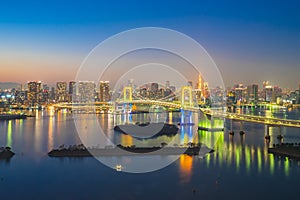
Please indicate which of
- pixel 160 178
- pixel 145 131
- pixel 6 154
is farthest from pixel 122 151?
pixel 145 131

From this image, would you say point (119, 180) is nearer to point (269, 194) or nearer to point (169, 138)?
point (269, 194)

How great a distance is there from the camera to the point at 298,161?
4.39m

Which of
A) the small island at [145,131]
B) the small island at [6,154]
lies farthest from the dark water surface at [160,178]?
the small island at [145,131]

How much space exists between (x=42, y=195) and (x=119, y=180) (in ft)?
2.78

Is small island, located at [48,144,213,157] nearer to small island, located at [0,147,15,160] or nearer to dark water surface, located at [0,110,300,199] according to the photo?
dark water surface, located at [0,110,300,199]

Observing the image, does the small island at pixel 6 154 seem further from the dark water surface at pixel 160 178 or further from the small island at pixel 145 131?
the small island at pixel 145 131

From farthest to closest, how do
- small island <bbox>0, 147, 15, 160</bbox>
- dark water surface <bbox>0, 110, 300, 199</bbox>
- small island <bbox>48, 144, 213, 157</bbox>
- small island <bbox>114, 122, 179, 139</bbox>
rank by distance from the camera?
small island <bbox>114, 122, 179, 139</bbox>, small island <bbox>48, 144, 213, 157</bbox>, small island <bbox>0, 147, 15, 160</bbox>, dark water surface <bbox>0, 110, 300, 199</bbox>

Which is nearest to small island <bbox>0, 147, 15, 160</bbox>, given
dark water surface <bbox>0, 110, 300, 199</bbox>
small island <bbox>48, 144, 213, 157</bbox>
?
dark water surface <bbox>0, 110, 300, 199</bbox>

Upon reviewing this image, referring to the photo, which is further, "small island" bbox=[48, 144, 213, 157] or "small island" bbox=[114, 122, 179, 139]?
"small island" bbox=[114, 122, 179, 139]

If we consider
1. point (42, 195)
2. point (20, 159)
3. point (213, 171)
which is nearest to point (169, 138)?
point (213, 171)

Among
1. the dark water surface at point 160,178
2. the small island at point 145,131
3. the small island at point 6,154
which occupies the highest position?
the small island at point 145,131

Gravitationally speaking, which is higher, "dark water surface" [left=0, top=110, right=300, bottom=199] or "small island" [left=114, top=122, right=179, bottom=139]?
"small island" [left=114, top=122, right=179, bottom=139]

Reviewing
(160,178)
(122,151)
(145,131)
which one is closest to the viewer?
(160,178)

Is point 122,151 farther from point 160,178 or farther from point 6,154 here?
point 6,154
